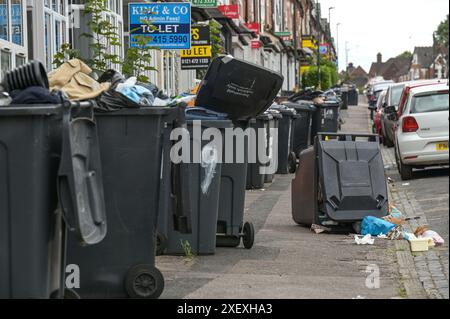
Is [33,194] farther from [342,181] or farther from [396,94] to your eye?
[396,94]

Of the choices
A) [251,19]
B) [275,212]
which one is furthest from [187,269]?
[251,19]

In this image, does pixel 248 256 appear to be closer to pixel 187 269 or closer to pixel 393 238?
pixel 187 269

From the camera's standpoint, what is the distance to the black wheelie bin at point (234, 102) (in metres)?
10.1

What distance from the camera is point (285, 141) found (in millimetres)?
20344

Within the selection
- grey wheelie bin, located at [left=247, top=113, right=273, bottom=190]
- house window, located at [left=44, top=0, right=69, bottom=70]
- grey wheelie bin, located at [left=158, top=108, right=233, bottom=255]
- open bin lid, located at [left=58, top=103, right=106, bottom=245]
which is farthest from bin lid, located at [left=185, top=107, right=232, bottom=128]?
grey wheelie bin, located at [left=247, top=113, right=273, bottom=190]

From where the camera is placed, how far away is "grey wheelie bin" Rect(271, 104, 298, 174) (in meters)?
20.0

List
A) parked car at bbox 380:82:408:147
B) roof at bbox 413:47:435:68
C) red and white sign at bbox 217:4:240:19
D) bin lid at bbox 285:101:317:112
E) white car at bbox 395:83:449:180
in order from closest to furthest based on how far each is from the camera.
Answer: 1. white car at bbox 395:83:449:180
2. bin lid at bbox 285:101:317:112
3. parked car at bbox 380:82:408:147
4. red and white sign at bbox 217:4:240:19
5. roof at bbox 413:47:435:68

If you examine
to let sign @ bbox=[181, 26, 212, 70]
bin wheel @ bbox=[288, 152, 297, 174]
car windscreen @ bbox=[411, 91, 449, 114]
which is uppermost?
to let sign @ bbox=[181, 26, 212, 70]

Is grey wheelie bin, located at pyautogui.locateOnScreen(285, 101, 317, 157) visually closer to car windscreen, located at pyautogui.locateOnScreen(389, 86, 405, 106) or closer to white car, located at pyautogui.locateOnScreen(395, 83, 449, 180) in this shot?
white car, located at pyautogui.locateOnScreen(395, 83, 449, 180)

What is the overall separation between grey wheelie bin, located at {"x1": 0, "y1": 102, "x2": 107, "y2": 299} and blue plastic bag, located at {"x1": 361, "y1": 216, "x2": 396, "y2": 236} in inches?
234

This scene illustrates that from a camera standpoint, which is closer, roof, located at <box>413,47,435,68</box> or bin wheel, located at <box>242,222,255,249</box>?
bin wheel, located at <box>242,222,255,249</box>

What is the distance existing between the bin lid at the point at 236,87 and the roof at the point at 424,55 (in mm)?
162006

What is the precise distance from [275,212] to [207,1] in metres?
11.1

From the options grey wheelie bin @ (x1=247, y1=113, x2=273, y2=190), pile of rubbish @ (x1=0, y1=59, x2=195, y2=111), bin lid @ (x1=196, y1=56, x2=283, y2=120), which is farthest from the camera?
grey wheelie bin @ (x1=247, y1=113, x2=273, y2=190)
